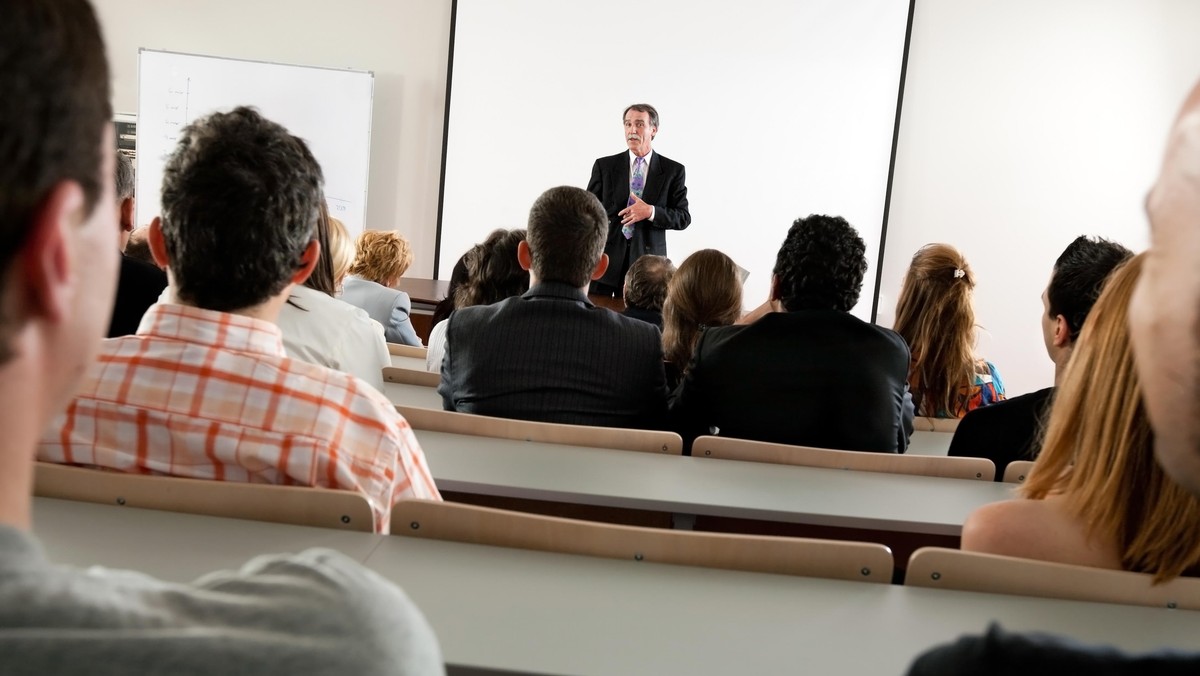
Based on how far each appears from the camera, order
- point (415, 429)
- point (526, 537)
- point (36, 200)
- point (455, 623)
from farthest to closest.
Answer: point (415, 429) → point (526, 537) → point (455, 623) → point (36, 200)

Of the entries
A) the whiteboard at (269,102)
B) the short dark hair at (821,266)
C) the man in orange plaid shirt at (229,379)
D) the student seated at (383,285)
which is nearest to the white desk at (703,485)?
the man in orange plaid shirt at (229,379)

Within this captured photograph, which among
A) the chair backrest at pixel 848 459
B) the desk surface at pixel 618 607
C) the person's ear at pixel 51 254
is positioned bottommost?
the desk surface at pixel 618 607

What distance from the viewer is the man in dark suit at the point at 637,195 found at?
21.6 feet

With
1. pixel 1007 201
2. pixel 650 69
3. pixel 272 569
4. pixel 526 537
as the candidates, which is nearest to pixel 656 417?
pixel 526 537

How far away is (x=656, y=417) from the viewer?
9.95 feet

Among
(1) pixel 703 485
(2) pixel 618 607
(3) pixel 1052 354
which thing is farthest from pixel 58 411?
(3) pixel 1052 354

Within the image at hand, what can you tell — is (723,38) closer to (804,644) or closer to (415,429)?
(415,429)

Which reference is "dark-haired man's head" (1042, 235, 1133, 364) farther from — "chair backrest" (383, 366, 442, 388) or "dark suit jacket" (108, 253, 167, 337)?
"dark suit jacket" (108, 253, 167, 337)

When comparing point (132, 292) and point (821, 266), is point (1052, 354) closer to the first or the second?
point (821, 266)

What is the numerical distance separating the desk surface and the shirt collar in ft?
0.89

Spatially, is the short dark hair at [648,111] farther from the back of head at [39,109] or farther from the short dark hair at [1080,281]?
the back of head at [39,109]

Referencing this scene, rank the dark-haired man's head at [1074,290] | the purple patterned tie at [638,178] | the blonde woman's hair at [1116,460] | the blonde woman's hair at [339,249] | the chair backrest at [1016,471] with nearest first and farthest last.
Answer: the blonde woman's hair at [1116,460]
the chair backrest at [1016,471]
the dark-haired man's head at [1074,290]
the blonde woman's hair at [339,249]
the purple patterned tie at [638,178]

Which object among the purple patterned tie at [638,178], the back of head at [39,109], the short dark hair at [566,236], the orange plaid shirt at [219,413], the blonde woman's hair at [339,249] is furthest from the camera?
the purple patterned tie at [638,178]

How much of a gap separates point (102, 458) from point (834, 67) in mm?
6289
